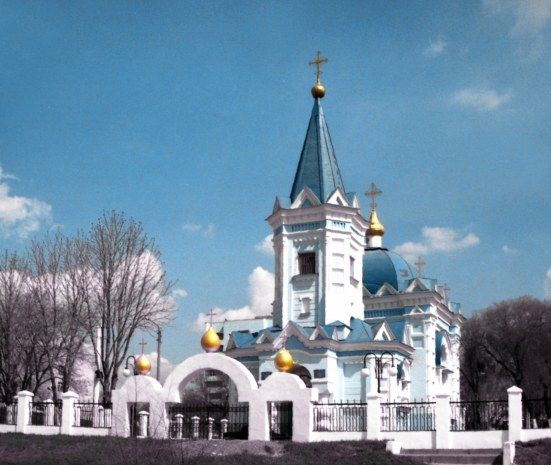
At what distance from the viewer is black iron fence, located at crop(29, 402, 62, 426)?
29.2 meters

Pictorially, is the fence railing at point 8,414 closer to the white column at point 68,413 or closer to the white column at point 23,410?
the white column at point 23,410

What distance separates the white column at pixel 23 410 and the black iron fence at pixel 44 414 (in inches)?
7.6

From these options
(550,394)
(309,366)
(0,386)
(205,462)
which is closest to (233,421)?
(309,366)

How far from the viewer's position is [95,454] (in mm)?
22719

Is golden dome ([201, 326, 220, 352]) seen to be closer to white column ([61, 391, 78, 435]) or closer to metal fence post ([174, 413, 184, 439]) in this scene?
metal fence post ([174, 413, 184, 439])

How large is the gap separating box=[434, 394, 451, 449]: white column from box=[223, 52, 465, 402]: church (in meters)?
5.91

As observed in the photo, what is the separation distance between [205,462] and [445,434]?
23.8ft

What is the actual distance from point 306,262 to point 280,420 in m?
9.52

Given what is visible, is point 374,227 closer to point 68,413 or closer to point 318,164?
point 318,164

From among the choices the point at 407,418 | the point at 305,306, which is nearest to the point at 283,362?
the point at 407,418

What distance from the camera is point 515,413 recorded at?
75.7ft

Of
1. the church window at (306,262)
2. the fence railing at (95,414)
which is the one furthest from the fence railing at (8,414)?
the church window at (306,262)

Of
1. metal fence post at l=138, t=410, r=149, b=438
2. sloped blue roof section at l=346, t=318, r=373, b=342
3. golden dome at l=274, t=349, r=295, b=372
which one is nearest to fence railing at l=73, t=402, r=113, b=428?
metal fence post at l=138, t=410, r=149, b=438

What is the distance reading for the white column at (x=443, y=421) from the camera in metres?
23.7
